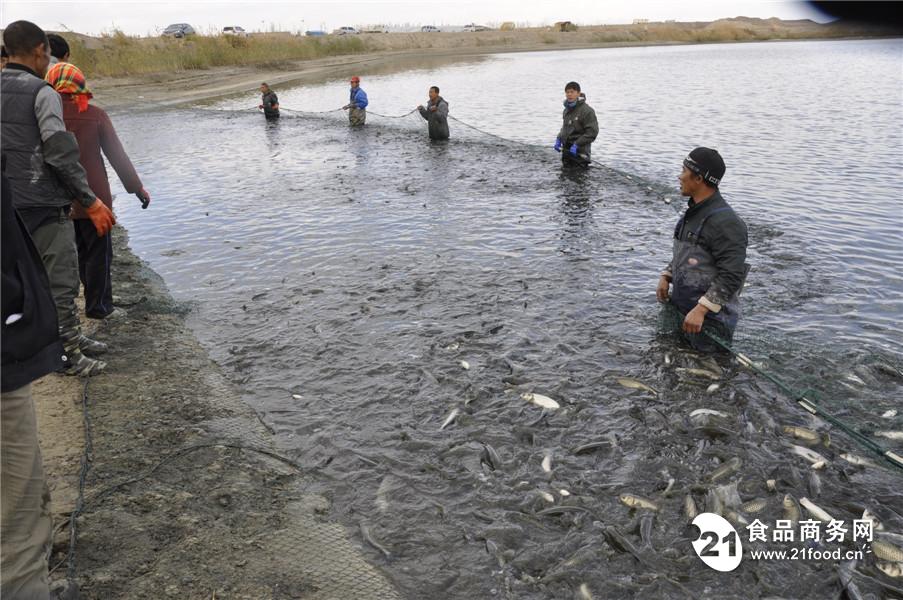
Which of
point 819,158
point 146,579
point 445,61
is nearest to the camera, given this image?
point 146,579

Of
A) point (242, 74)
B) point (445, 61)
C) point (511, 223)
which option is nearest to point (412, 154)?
point (511, 223)

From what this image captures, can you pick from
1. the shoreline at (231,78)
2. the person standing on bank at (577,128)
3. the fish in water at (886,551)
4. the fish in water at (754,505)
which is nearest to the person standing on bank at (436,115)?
the person standing on bank at (577,128)

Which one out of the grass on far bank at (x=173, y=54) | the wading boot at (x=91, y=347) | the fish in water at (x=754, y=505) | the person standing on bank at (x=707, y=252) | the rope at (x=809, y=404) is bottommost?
the fish in water at (x=754, y=505)

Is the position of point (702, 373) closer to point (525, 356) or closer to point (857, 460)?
point (857, 460)

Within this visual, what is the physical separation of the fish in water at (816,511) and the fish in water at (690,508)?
3.11 ft

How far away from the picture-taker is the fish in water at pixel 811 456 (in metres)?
5.68

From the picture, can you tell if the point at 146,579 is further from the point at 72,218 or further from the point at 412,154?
the point at 412,154

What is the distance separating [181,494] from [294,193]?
1173 cm

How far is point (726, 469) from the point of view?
18.4 feet

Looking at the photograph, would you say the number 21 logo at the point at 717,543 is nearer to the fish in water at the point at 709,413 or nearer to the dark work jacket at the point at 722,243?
the fish in water at the point at 709,413

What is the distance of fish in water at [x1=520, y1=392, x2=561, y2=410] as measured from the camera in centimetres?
665

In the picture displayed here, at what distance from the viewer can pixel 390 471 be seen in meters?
5.71

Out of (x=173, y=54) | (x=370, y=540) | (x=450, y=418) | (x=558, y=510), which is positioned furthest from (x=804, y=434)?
(x=173, y=54)

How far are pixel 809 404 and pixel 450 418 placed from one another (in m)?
3.73
